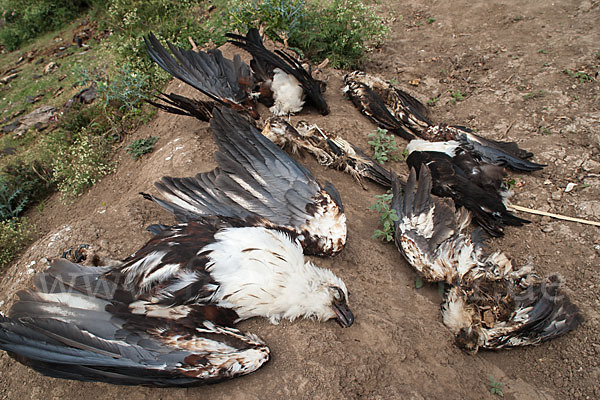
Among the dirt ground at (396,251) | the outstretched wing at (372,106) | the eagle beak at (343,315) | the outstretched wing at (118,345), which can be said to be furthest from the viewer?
the outstretched wing at (372,106)

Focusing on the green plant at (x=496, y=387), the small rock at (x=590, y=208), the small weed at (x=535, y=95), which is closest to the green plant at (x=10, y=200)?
the green plant at (x=496, y=387)

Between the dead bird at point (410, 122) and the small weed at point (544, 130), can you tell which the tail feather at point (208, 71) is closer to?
the dead bird at point (410, 122)

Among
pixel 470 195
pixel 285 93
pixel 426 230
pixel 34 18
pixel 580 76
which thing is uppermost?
pixel 34 18

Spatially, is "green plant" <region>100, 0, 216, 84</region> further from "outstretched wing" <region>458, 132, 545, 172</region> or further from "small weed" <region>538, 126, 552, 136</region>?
"small weed" <region>538, 126, 552, 136</region>

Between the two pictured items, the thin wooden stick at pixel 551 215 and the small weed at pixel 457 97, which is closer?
the thin wooden stick at pixel 551 215

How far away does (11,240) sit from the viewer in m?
3.44

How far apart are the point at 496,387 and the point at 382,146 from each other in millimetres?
2391

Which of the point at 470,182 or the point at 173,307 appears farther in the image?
the point at 470,182

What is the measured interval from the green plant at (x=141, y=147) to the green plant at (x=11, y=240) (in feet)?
3.95

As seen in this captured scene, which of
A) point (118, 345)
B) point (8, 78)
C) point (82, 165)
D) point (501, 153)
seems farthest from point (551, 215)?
point (8, 78)

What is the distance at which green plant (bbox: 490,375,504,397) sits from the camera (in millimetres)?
2113

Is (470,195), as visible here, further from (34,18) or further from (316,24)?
(34,18)

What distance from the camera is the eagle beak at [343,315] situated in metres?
2.22

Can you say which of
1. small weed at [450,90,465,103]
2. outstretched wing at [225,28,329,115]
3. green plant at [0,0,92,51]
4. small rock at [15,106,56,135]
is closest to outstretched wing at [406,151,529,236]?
outstretched wing at [225,28,329,115]
